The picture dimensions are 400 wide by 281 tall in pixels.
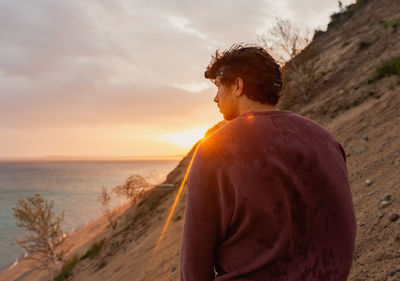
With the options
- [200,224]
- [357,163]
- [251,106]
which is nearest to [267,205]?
[200,224]

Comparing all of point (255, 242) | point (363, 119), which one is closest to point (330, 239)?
point (255, 242)

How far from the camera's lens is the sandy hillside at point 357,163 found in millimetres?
4152

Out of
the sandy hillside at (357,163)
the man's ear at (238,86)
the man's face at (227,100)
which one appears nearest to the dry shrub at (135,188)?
the sandy hillside at (357,163)

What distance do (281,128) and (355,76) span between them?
58.2ft

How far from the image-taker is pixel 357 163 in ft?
24.8

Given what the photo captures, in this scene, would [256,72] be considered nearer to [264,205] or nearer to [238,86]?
[238,86]

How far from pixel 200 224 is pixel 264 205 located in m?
0.31

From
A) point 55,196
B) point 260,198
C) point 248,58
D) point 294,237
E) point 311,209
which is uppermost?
point 248,58

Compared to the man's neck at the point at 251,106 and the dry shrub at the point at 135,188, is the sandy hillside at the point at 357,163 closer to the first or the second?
the dry shrub at the point at 135,188

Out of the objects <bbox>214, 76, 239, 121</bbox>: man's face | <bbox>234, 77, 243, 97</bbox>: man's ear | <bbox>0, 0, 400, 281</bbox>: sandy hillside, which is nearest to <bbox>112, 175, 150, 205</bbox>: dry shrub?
<bbox>0, 0, 400, 281</bbox>: sandy hillside

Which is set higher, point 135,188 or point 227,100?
point 227,100

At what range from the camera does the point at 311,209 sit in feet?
4.07

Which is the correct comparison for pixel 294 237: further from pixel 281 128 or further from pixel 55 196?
pixel 55 196

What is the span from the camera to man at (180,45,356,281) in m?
1.16
